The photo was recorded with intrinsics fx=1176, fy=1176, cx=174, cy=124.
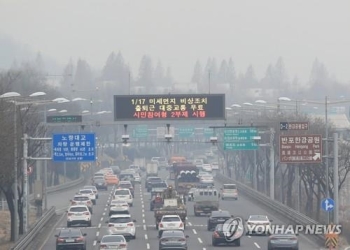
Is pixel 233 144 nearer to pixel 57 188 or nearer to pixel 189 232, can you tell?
pixel 189 232

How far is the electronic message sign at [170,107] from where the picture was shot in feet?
201

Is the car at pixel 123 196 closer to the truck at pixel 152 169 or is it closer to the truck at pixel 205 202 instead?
the truck at pixel 205 202

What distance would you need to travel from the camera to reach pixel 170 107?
6138cm

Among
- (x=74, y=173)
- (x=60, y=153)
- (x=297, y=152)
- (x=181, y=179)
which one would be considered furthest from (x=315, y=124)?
(x=74, y=173)

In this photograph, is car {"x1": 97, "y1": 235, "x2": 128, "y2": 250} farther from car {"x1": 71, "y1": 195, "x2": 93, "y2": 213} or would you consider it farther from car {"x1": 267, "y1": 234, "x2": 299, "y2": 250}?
car {"x1": 71, "y1": 195, "x2": 93, "y2": 213}

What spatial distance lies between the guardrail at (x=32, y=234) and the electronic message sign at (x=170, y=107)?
24.4 feet

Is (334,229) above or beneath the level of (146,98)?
beneath

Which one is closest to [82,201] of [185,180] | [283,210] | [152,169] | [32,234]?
[283,210]

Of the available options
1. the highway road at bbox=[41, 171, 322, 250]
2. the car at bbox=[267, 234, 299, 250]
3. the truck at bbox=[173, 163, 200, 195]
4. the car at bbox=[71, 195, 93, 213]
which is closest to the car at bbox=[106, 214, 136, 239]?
the highway road at bbox=[41, 171, 322, 250]

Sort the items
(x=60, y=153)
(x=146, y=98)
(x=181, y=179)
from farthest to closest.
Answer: (x=181, y=179) → (x=60, y=153) → (x=146, y=98)

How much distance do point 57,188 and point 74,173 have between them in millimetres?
25196

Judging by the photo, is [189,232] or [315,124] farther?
[315,124]

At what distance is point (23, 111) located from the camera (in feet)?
242

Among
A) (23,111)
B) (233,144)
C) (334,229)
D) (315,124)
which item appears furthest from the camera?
(315,124)
